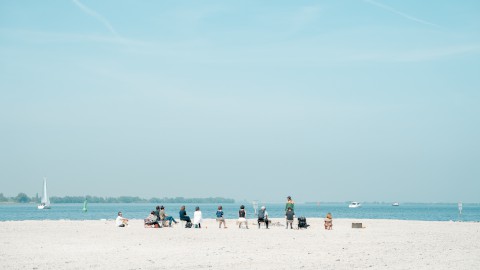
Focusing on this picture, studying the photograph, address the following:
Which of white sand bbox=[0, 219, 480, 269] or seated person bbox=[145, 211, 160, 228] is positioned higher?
seated person bbox=[145, 211, 160, 228]

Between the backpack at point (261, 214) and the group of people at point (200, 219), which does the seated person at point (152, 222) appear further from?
the backpack at point (261, 214)

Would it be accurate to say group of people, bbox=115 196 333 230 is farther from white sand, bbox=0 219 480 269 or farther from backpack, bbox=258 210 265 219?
white sand, bbox=0 219 480 269

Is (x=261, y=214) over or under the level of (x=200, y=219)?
over

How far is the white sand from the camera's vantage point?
16.7 m

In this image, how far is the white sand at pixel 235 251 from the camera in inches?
658

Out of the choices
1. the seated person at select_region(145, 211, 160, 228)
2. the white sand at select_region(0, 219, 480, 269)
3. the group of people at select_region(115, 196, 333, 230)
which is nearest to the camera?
the white sand at select_region(0, 219, 480, 269)

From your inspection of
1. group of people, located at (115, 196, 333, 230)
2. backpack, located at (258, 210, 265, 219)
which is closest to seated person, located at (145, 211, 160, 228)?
group of people, located at (115, 196, 333, 230)

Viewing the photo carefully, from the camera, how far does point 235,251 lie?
20.2 m

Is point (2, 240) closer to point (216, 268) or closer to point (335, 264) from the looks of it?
point (216, 268)

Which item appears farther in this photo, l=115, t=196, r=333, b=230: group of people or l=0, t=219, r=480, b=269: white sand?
l=115, t=196, r=333, b=230: group of people

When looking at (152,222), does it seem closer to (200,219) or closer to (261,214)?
(200,219)

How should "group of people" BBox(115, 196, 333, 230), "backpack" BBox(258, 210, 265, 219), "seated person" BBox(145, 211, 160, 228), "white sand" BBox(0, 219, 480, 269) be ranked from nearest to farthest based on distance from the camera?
"white sand" BBox(0, 219, 480, 269) < "seated person" BBox(145, 211, 160, 228) < "group of people" BBox(115, 196, 333, 230) < "backpack" BBox(258, 210, 265, 219)

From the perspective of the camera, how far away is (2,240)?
2367 cm

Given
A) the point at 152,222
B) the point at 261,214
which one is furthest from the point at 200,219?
the point at 261,214
